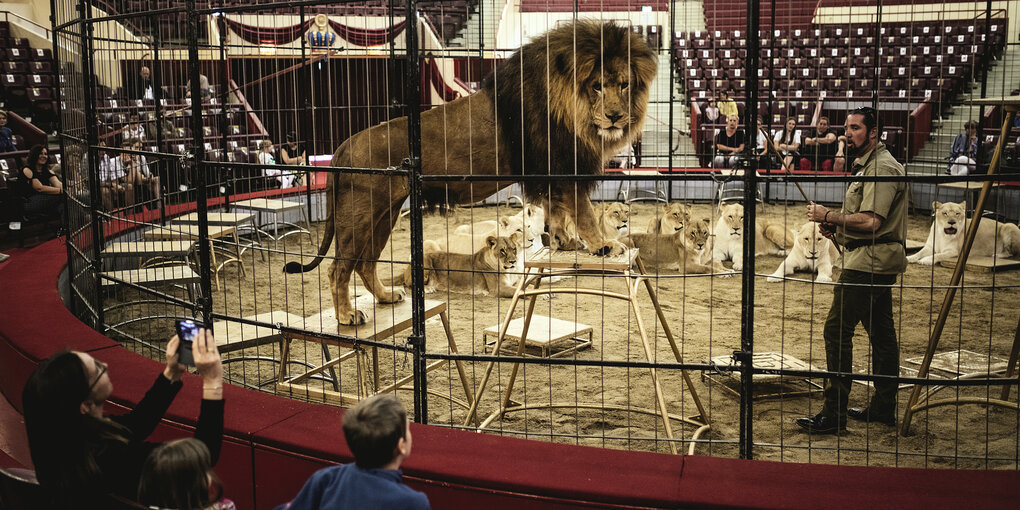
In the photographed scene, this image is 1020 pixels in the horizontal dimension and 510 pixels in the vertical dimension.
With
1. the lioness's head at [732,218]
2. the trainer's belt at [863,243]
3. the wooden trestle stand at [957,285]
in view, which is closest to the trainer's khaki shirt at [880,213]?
the trainer's belt at [863,243]

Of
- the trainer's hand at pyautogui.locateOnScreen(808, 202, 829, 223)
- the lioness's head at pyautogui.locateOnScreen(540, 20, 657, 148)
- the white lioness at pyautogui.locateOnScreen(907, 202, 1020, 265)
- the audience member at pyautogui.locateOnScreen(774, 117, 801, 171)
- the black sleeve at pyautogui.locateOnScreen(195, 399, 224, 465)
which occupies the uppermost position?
the lioness's head at pyautogui.locateOnScreen(540, 20, 657, 148)

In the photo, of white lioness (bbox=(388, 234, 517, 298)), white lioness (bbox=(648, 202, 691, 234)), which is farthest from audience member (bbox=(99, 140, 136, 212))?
white lioness (bbox=(648, 202, 691, 234))

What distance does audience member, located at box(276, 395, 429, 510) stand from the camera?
2.08m

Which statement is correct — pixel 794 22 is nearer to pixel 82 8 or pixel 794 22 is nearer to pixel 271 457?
pixel 82 8

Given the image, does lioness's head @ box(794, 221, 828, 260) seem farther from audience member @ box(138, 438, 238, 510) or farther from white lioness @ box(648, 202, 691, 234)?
audience member @ box(138, 438, 238, 510)

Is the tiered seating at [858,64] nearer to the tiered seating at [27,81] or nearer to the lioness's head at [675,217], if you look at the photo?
the lioness's head at [675,217]

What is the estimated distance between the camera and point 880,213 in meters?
4.08

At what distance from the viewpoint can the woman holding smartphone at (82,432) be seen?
2229 mm

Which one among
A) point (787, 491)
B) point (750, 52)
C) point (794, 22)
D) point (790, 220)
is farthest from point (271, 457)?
point (794, 22)

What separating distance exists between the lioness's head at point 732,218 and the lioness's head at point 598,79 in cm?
416

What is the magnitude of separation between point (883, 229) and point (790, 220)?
23.2ft

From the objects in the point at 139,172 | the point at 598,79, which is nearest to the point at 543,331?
the point at 598,79

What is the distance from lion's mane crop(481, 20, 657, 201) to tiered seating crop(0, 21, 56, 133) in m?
10.5

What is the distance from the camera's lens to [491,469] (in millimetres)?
3002
